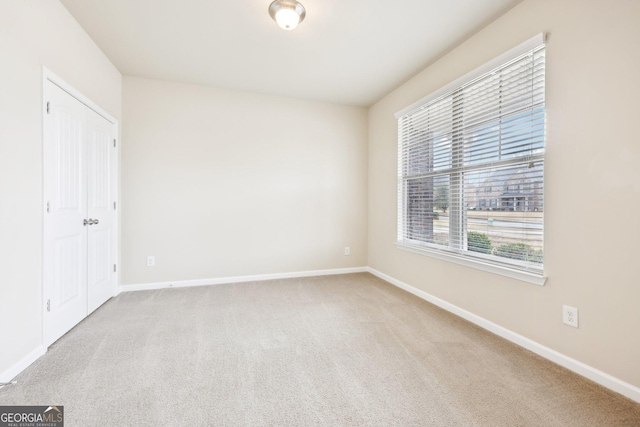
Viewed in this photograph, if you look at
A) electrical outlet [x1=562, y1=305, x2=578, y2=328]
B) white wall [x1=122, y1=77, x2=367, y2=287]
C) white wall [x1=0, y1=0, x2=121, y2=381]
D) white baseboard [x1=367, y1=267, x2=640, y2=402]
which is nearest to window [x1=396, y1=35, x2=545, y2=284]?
electrical outlet [x1=562, y1=305, x2=578, y2=328]

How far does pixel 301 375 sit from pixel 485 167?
90.2 inches

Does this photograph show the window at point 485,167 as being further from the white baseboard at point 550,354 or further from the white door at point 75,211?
the white door at point 75,211

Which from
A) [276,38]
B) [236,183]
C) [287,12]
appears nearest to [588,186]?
[287,12]

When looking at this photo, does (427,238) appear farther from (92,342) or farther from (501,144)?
(92,342)

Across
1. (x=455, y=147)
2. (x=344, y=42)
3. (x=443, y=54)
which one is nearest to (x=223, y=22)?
(x=344, y=42)

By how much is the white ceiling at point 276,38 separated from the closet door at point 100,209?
868mm

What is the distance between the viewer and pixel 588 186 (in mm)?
1779

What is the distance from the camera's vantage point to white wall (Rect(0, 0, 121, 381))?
169 centimetres

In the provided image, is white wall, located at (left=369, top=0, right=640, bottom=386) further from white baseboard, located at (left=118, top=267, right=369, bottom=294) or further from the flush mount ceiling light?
white baseboard, located at (left=118, top=267, right=369, bottom=294)

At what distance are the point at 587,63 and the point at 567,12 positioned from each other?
409mm

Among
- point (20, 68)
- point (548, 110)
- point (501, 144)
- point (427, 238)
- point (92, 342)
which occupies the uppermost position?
point (20, 68)

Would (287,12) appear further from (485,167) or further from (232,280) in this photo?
(232,280)

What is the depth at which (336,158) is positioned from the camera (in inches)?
174

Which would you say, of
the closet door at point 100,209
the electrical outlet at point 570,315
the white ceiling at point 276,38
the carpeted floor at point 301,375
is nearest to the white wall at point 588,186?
the electrical outlet at point 570,315
